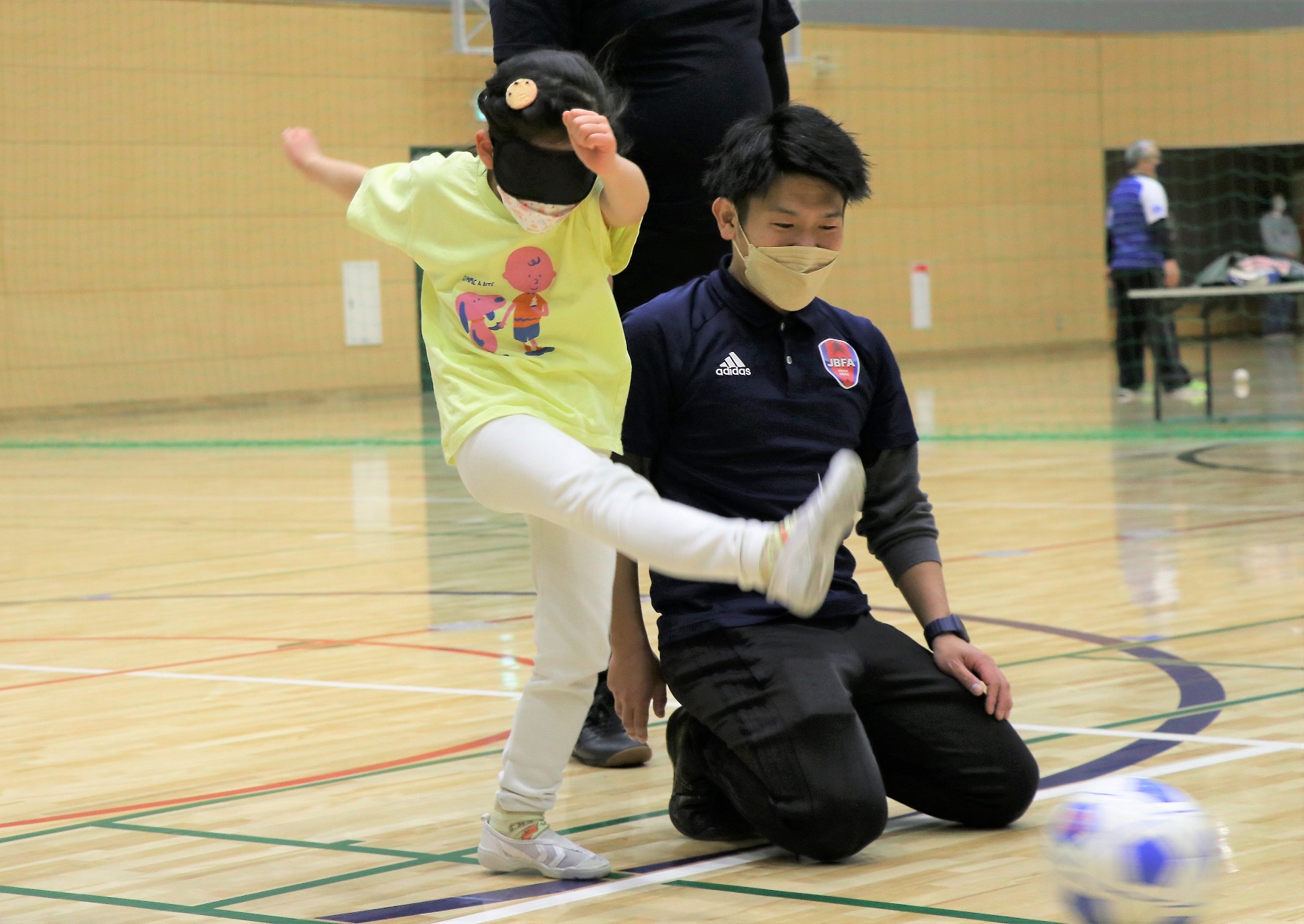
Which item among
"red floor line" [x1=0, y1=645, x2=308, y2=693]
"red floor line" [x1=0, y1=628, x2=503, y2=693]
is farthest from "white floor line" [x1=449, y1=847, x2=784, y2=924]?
"red floor line" [x1=0, y1=645, x2=308, y2=693]

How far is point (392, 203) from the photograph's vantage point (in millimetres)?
2383

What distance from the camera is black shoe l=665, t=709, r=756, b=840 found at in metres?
2.43

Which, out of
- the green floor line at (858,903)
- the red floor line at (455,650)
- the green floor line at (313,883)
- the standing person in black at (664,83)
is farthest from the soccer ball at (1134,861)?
the red floor line at (455,650)

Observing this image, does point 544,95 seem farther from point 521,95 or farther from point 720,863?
point 720,863

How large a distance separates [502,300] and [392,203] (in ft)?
0.71

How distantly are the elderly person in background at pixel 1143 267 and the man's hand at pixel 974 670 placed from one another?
8415 millimetres

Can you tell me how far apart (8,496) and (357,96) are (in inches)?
292

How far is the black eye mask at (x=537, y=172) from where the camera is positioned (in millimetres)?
2273

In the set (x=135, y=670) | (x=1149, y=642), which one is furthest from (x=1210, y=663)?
(x=135, y=670)

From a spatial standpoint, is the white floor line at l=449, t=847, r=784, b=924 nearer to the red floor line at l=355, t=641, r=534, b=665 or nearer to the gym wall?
the red floor line at l=355, t=641, r=534, b=665

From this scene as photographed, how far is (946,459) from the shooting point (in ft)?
26.8

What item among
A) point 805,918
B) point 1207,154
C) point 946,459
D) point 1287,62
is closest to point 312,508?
point 946,459

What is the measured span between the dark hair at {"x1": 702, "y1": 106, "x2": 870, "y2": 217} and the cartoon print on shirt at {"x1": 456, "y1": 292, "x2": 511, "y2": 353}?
457 millimetres

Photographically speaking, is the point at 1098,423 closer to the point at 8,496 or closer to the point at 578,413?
the point at 8,496
